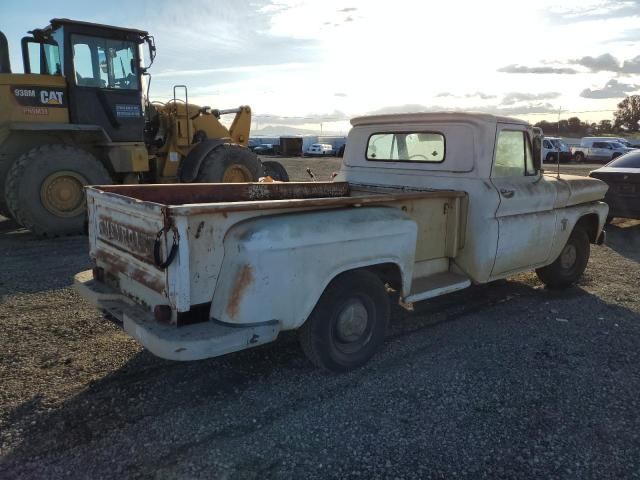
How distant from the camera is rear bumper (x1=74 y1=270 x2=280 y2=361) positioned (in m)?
3.06

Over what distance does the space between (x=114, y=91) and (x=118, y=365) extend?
662cm

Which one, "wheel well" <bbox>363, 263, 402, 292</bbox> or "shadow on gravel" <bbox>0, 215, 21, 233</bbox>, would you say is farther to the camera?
"shadow on gravel" <bbox>0, 215, 21, 233</bbox>

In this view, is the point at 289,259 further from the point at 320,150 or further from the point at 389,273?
the point at 320,150

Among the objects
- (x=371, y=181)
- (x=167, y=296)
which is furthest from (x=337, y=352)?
(x=371, y=181)

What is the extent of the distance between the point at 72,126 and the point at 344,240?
23.1 feet

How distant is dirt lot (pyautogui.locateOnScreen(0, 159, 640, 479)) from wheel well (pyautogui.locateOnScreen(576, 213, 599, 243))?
1.37 metres

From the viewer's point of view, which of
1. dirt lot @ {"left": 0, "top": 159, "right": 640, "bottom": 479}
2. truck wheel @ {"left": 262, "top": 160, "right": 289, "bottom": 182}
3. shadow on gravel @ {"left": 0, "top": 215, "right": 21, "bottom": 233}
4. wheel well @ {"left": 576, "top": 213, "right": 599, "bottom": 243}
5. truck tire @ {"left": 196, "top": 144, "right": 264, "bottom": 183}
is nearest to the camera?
dirt lot @ {"left": 0, "top": 159, "right": 640, "bottom": 479}

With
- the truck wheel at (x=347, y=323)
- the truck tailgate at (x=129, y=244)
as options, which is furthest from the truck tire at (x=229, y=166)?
the truck wheel at (x=347, y=323)

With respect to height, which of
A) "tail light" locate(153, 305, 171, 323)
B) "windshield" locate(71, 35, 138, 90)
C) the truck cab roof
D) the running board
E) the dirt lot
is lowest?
the dirt lot

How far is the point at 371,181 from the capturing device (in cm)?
575

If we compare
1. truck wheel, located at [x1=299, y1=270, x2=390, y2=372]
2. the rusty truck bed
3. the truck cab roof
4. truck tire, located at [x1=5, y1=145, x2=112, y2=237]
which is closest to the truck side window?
the truck cab roof

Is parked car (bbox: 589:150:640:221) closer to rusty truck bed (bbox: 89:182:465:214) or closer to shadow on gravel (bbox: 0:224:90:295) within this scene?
rusty truck bed (bbox: 89:182:465:214)

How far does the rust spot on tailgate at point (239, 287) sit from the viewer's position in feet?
10.5

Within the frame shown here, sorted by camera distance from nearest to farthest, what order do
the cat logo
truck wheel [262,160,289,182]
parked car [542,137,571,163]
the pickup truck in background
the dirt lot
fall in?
the dirt lot < the cat logo < truck wheel [262,160,289,182] < parked car [542,137,571,163] < the pickup truck in background
